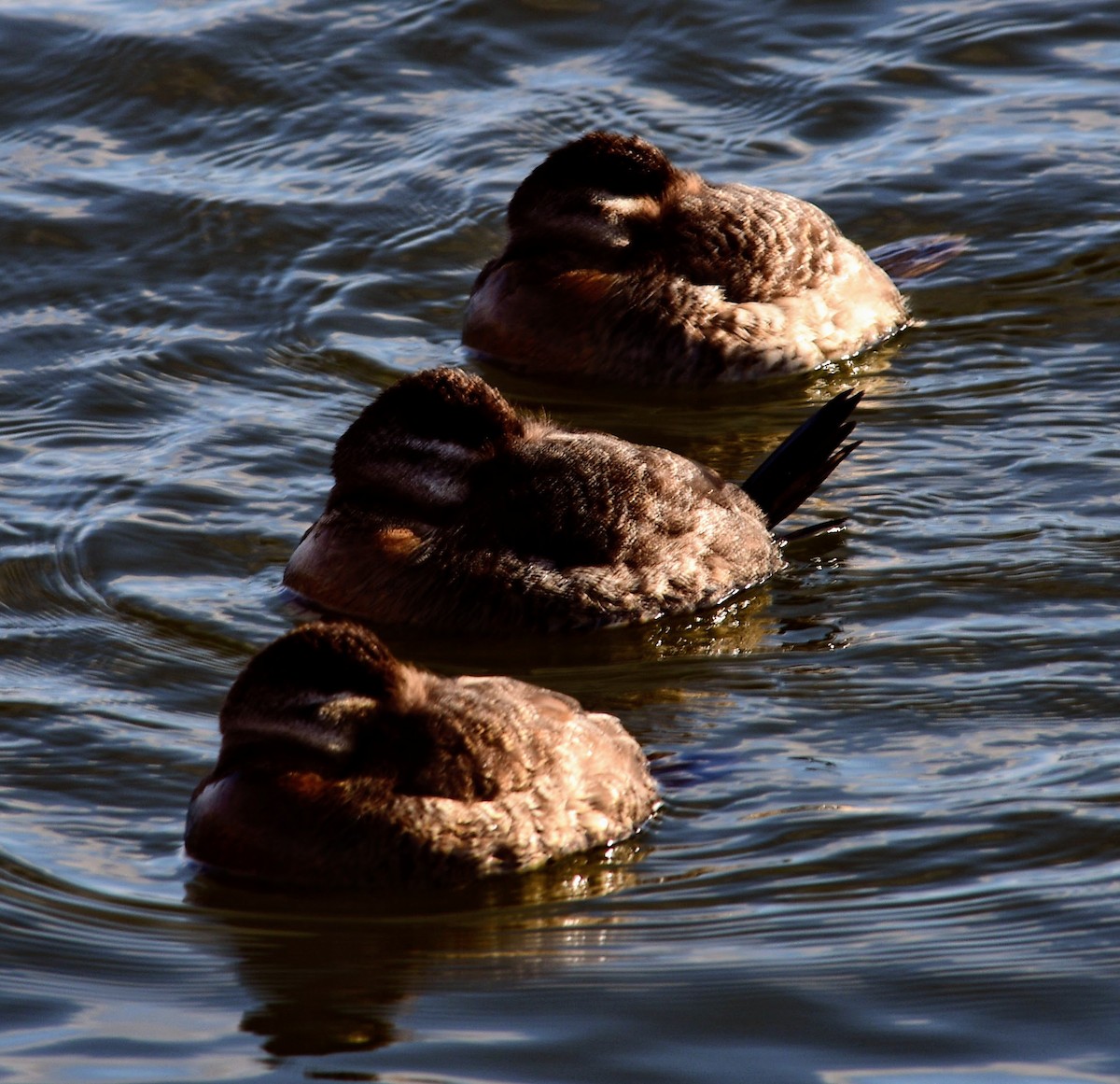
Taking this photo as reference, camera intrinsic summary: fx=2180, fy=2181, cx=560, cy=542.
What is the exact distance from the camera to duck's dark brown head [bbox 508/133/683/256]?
1113cm

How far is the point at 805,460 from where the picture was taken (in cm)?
941

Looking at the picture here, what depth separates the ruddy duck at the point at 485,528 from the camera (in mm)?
8453

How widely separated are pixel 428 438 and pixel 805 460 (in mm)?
1826

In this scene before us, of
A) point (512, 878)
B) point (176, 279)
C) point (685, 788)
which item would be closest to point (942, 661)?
point (685, 788)

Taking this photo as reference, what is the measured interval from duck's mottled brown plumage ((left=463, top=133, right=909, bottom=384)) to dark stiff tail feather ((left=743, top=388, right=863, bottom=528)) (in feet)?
6.09

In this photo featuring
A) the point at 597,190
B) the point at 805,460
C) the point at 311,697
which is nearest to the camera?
the point at 311,697

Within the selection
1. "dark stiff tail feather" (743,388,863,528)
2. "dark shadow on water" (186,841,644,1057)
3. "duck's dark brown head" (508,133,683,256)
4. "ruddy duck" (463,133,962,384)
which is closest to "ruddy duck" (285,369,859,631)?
"dark stiff tail feather" (743,388,863,528)

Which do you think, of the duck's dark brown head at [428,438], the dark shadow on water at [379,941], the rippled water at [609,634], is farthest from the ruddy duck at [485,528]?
the dark shadow on water at [379,941]

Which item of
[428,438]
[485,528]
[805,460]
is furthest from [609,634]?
[805,460]

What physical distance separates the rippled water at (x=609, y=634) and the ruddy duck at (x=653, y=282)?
0.73 feet

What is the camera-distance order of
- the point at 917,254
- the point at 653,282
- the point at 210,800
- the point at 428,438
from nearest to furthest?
the point at 210,800, the point at 428,438, the point at 653,282, the point at 917,254

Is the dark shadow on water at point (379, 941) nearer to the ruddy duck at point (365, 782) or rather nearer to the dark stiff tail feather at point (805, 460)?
the ruddy duck at point (365, 782)

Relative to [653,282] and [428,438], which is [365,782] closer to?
[428,438]

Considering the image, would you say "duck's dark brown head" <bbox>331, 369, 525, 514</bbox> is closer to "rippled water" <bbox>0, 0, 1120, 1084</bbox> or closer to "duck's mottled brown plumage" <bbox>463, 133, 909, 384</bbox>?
"rippled water" <bbox>0, 0, 1120, 1084</bbox>
